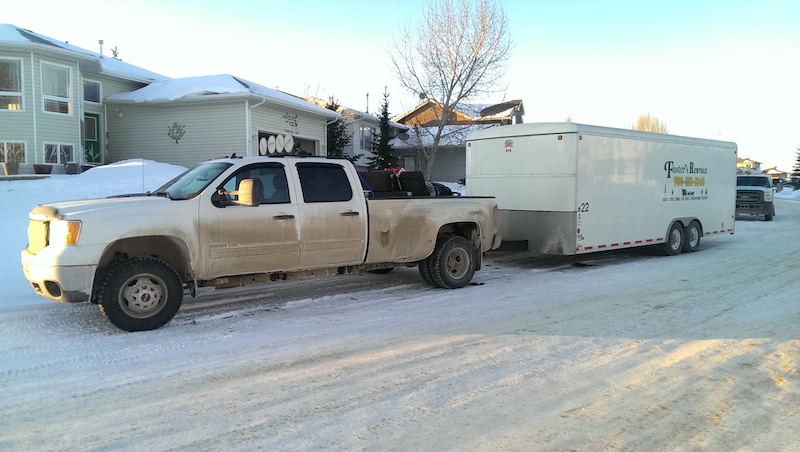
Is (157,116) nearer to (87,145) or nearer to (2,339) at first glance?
(87,145)

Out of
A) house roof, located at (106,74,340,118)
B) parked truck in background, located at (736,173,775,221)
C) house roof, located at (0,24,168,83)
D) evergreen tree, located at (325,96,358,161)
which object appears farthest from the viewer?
evergreen tree, located at (325,96,358,161)

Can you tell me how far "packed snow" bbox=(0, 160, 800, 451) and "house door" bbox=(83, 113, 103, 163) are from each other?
15187 mm

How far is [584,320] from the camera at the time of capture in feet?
21.8

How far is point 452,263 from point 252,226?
3401 millimetres

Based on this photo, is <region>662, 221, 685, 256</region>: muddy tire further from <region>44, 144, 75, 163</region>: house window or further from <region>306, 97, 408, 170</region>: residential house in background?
<region>306, 97, 408, 170</region>: residential house in background

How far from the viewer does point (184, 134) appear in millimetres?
22594

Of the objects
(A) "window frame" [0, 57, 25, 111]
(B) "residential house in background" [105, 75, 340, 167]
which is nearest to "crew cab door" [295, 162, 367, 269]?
(B) "residential house in background" [105, 75, 340, 167]

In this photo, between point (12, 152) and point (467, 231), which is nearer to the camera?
point (467, 231)

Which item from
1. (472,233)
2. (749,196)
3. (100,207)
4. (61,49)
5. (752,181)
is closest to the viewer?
(100,207)

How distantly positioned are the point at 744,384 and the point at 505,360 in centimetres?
195

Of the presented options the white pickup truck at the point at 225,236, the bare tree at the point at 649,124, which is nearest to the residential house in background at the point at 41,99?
the white pickup truck at the point at 225,236

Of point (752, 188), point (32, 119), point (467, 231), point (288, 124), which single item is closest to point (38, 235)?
point (467, 231)

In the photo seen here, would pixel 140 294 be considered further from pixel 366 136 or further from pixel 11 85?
pixel 366 136

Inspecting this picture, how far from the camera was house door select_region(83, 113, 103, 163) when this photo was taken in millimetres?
21953
